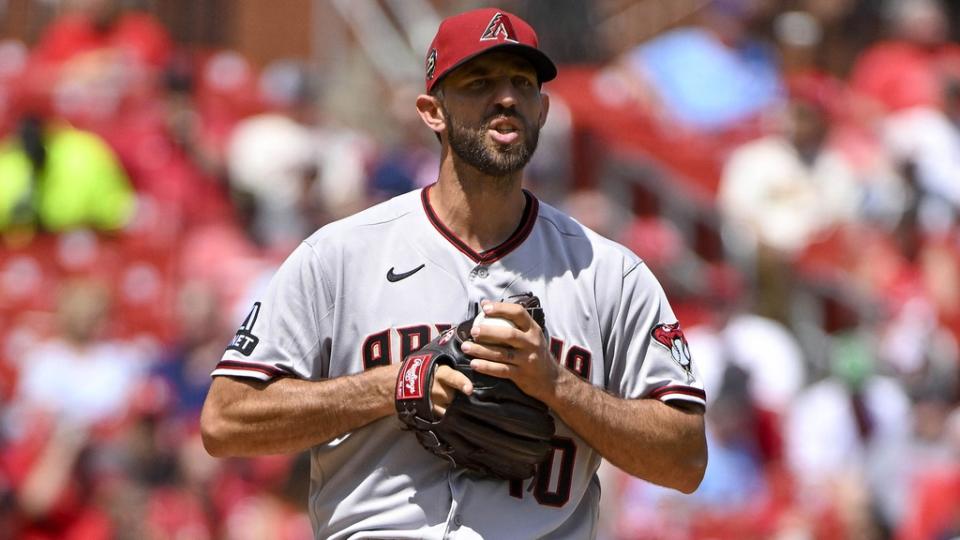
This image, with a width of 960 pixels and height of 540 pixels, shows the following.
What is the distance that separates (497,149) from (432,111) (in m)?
0.25

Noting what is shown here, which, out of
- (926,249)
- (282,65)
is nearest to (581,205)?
(926,249)

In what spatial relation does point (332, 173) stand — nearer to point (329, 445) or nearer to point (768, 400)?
point (768, 400)

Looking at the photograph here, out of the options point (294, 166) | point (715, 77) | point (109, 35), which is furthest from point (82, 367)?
point (715, 77)

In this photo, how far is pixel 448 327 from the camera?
3834 millimetres

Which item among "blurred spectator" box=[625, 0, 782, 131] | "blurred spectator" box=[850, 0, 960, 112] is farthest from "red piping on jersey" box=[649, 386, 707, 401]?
"blurred spectator" box=[850, 0, 960, 112]

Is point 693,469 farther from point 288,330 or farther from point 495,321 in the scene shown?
point 288,330

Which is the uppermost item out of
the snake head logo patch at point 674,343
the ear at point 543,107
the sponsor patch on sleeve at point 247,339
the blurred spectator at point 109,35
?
the ear at point 543,107

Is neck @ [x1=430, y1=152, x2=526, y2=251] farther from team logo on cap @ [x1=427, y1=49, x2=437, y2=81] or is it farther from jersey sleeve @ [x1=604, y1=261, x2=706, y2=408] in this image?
jersey sleeve @ [x1=604, y1=261, x2=706, y2=408]

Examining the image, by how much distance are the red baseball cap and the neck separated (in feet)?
0.78

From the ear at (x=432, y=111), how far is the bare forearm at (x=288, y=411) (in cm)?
65

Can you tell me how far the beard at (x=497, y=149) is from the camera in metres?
3.85

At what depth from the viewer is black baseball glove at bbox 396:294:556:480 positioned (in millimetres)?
3594

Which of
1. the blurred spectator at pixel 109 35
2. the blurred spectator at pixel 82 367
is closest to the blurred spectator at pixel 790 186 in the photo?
the blurred spectator at pixel 82 367

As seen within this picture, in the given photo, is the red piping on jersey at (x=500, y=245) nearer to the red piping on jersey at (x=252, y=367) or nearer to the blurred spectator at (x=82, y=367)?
the red piping on jersey at (x=252, y=367)
